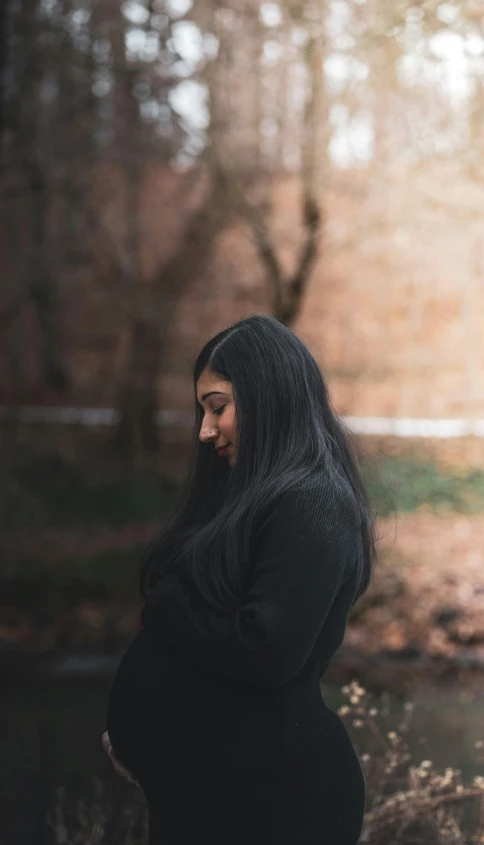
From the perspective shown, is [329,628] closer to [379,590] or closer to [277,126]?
[379,590]

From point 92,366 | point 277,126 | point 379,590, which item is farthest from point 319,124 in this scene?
point 92,366

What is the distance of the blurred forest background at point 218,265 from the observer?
315 inches

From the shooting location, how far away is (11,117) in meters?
8.92

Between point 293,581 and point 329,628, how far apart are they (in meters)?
0.22

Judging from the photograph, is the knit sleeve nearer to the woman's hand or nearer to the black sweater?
the black sweater

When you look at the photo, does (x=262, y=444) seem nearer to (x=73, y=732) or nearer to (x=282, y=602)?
(x=282, y=602)

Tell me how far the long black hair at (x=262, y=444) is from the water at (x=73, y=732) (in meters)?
2.43

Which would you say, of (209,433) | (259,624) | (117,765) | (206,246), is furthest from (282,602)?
(206,246)

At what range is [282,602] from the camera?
1.67 meters

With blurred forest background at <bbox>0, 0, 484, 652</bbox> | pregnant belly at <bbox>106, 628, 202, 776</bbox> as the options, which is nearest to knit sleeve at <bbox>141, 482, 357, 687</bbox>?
pregnant belly at <bbox>106, 628, 202, 776</bbox>

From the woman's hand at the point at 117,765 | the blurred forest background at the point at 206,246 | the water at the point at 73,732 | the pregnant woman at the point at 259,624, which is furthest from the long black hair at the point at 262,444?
the blurred forest background at the point at 206,246

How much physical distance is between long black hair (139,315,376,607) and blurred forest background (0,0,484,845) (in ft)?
14.0

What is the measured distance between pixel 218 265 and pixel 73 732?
22.0ft

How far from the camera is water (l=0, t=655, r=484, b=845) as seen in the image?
4.25 metres
